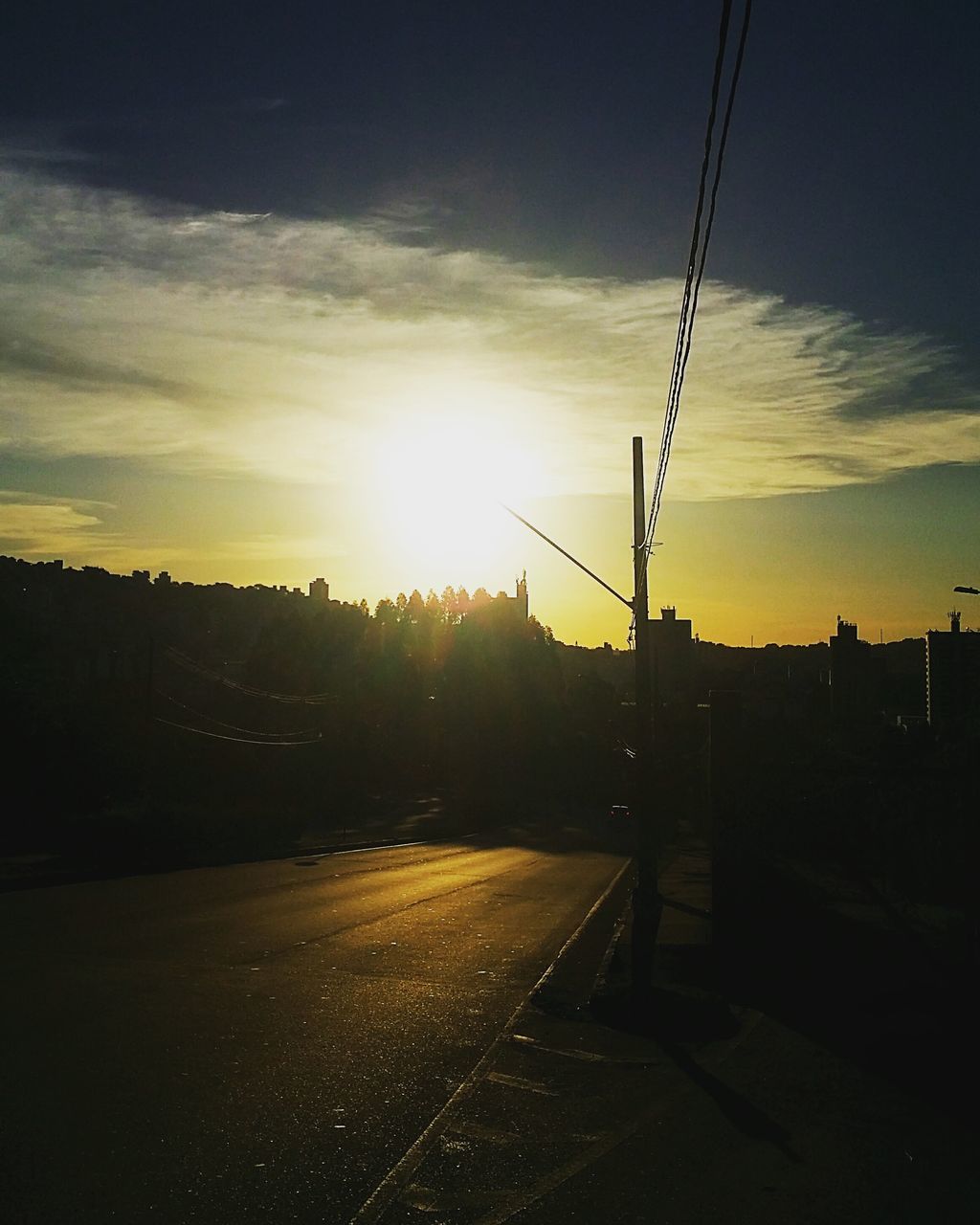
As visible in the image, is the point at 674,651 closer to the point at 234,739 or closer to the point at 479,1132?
the point at 234,739

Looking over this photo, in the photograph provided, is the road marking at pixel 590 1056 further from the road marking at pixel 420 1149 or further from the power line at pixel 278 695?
the power line at pixel 278 695

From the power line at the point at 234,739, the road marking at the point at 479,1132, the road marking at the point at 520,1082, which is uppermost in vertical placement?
the power line at the point at 234,739

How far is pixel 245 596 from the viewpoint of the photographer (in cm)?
17175

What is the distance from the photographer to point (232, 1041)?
33.8 feet

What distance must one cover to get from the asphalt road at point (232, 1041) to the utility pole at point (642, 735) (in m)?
1.69

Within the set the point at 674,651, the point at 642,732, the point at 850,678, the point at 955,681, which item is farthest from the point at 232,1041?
the point at 674,651

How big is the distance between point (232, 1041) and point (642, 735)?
14.1 metres

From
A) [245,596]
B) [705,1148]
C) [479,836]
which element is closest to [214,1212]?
[705,1148]

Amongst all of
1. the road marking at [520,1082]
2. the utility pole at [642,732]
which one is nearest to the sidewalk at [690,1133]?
the road marking at [520,1082]

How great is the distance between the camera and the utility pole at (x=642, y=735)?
21.1 meters

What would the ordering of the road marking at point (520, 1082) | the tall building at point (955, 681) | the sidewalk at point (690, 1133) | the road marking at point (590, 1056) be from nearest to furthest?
the sidewalk at point (690, 1133), the road marking at point (520, 1082), the road marking at point (590, 1056), the tall building at point (955, 681)

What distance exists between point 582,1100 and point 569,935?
1153 centimetres

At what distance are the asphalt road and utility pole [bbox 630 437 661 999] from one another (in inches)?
66.5

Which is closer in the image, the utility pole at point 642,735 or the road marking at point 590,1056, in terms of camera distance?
the road marking at point 590,1056
